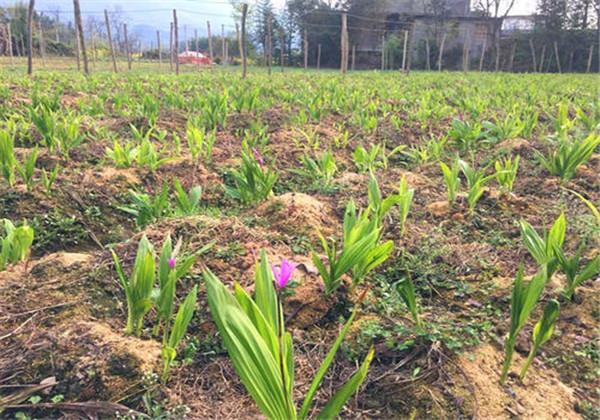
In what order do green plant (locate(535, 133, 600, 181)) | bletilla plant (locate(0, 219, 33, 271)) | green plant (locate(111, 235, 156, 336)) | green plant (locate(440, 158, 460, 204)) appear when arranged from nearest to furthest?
green plant (locate(111, 235, 156, 336)), bletilla plant (locate(0, 219, 33, 271)), green plant (locate(440, 158, 460, 204)), green plant (locate(535, 133, 600, 181))

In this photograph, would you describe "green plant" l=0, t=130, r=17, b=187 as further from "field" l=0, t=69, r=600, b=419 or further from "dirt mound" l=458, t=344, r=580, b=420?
"dirt mound" l=458, t=344, r=580, b=420

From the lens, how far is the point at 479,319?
1.95 metres

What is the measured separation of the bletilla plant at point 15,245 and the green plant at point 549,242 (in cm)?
222

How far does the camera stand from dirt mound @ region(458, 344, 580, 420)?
1454 mm

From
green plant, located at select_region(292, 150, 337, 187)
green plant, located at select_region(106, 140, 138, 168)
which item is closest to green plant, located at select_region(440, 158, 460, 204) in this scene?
green plant, located at select_region(292, 150, 337, 187)

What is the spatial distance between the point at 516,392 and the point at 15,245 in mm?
2145

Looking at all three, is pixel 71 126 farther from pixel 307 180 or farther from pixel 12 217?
pixel 307 180

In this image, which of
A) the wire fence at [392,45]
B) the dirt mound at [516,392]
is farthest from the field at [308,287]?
the wire fence at [392,45]

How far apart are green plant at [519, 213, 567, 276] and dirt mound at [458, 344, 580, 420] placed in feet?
1.59

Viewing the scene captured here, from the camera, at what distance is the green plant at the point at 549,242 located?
6.31ft

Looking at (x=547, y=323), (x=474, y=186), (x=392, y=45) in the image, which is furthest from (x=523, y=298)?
(x=392, y=45)

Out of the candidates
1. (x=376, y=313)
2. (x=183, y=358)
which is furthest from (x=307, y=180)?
(x=183, y=358)

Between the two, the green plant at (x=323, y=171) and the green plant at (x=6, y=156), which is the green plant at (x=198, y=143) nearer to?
the green plant at (x=323, y=171)

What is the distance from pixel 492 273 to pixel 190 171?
272cm
